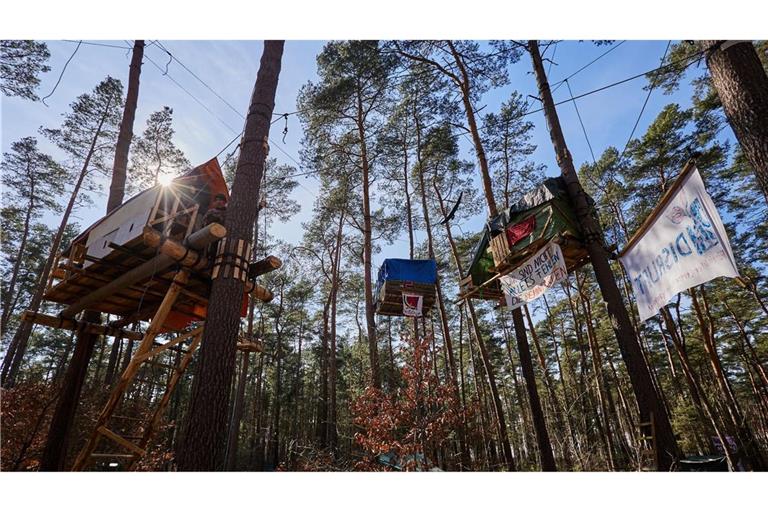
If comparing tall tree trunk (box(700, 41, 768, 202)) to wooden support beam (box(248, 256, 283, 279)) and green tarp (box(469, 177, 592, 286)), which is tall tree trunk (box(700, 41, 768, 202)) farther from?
wooden support beam (box(248, 256, 283, 279))

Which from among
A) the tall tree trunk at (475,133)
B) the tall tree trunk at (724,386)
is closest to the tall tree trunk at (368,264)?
the tall tree trunk at (475,133)

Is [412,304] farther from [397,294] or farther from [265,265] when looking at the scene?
[265,265]

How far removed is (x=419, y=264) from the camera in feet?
37.5

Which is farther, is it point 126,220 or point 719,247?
point 126,220

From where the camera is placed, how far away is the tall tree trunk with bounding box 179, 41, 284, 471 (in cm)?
360

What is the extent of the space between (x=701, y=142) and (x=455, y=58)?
420 inches

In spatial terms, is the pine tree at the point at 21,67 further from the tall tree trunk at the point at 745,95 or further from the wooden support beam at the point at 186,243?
the tall tree trunk at the point at 745,95

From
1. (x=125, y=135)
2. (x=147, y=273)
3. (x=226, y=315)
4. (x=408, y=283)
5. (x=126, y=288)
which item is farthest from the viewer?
(x=408, y=283)

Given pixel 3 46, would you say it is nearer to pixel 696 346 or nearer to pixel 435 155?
pixel 435 155

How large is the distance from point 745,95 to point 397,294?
9120 mm

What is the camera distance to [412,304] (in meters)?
11.1

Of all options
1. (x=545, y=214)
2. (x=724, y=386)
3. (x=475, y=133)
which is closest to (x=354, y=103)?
(x=475, y=133)

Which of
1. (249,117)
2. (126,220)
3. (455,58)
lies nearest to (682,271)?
(249,117)
